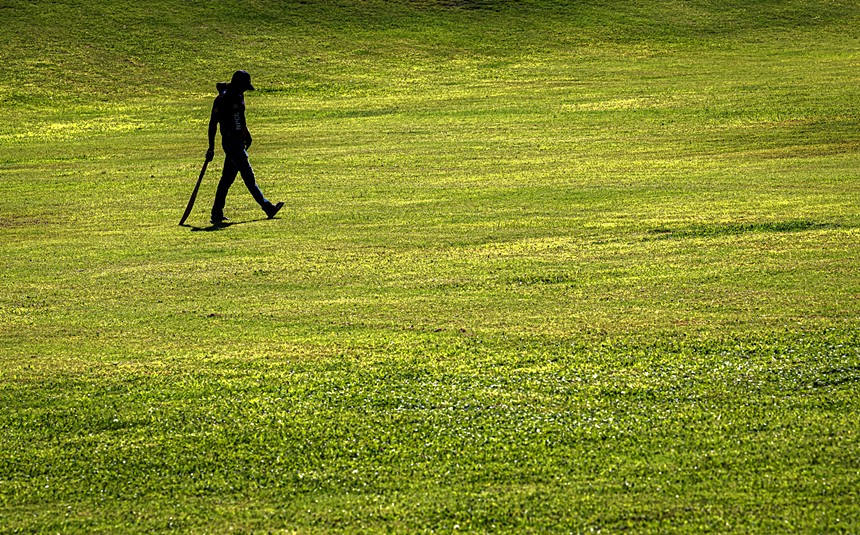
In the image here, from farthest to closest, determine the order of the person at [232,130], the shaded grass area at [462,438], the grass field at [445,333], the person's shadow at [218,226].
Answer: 1. the person at [232,130]
2. the person's shadow at [218,226]
3. the grass field at [445,333]
4. the shaded grass area at [462,438]

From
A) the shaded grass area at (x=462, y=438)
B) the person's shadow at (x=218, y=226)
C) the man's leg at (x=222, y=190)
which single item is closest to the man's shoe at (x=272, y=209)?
the person's shadow at (x=218, y=226)

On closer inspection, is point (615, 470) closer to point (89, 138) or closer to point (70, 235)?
point (70, 235)

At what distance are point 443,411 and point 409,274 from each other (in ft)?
17.0

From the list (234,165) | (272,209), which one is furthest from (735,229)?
(234,165)

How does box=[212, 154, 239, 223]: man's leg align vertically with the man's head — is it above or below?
below

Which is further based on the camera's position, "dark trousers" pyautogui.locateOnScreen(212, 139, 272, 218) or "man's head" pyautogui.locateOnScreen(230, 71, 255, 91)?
"dark trousers" pyautogui.locateOnScreen(212, 139, 272, 218)

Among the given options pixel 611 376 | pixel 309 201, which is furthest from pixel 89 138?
pixel 611 376

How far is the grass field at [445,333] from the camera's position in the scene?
21.9 feet

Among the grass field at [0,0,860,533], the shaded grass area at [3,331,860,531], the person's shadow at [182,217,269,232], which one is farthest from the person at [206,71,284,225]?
the shaded grass area at [3,331,860,531]

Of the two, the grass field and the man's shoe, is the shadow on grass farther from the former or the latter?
the man's shoe

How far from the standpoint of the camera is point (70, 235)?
56.3ft

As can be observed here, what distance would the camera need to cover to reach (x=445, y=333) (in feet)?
33.2

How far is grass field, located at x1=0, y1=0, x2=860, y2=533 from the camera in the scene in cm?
668

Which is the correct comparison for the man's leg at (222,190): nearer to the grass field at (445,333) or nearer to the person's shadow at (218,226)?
the person's shadow at (218,226)
